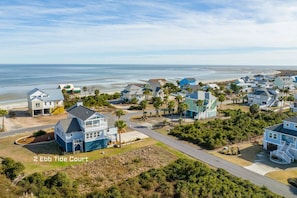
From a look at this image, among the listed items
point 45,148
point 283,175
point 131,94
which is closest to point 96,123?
point 45,148

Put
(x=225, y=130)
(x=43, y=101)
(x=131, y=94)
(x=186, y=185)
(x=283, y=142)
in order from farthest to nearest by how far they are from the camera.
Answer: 1. (x=131, y=94)
2. (x=43, y=101)
3. (x=225, y=130)
4. (x=283, y=142)
5. (x=186, y=185)

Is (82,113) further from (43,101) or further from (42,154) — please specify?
(43,101)

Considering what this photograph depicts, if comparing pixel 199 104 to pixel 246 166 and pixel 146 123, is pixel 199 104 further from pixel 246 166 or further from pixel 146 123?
pixel 246 166

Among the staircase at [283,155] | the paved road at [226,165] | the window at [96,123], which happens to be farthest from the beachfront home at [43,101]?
the staircase at [283,155]

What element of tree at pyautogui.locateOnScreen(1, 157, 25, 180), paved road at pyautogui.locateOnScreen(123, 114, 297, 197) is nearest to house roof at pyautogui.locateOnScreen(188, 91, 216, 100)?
paved road at pyautogui.locateOnScreen(123, 114, 297, 197)

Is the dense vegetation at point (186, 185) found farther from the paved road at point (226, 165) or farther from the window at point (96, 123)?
the window at point (96, 123)

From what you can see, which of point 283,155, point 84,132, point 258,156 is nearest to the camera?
point 283,155
